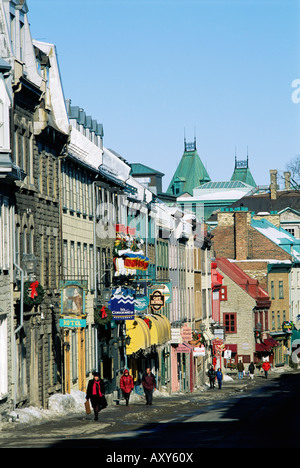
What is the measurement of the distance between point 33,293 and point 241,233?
6787 centimetres

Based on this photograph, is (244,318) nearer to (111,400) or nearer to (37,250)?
(111,400)

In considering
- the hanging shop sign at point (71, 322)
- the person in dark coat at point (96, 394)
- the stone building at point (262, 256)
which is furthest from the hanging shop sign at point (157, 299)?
the stone building at point (262, 256)

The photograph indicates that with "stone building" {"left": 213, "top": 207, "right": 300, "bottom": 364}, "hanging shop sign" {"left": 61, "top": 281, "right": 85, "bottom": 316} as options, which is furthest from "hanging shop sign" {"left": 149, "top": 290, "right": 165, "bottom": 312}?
"stone building" {"left": 213, "top": 207, "right": 300, "bottom": 364}

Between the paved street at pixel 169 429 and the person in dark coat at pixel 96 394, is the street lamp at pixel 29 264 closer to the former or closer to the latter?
the person in dark coat at pixel 96 394

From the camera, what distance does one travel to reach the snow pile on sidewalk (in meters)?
29.2

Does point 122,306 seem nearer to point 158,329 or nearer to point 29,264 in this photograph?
point 158,329

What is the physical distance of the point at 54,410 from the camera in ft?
110

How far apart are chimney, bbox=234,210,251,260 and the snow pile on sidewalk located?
58888 mm

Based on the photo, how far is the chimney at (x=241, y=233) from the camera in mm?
95812

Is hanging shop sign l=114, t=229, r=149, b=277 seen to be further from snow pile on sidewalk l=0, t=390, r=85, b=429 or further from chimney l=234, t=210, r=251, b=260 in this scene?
chimney l=234, t=210, r=251, b=260

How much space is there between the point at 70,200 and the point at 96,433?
49.8ft

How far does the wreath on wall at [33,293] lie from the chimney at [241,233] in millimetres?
65740

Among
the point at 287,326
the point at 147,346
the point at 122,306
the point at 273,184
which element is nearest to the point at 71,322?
the point at 122,306

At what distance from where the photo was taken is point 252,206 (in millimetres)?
131000
